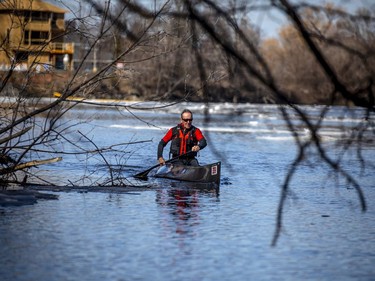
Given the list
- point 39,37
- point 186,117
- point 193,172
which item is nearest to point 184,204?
point 186,117

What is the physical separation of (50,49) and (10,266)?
647 centimetres

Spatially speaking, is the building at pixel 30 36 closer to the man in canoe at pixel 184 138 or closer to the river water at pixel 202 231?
the river water at pixel 202 231

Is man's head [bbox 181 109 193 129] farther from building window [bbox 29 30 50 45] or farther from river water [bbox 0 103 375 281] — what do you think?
building window [bbox 29 30 50 45]

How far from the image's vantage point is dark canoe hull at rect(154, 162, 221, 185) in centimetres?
1673

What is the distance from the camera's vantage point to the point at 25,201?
12797 millimetres

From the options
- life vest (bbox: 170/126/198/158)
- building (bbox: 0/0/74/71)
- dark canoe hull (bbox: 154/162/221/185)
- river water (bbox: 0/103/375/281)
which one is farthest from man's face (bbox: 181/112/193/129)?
building (bbox: 0/0/74/71)

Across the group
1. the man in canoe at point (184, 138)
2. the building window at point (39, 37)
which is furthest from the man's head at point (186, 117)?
the building window at point (39, 37)

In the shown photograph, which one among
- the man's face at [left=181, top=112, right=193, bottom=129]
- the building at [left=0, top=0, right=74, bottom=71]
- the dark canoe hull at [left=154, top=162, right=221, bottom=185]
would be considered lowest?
the dark canoe hull at [left=154, top=162, right=221, bottom=185]

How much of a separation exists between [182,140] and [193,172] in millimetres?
657

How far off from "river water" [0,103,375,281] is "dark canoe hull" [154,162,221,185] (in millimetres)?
279

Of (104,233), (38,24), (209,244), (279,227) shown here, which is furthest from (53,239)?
(38,24)

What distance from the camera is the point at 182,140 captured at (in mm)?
17016

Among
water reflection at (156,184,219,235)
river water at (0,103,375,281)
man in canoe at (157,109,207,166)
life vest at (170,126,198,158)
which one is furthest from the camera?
life vest at (170,126,198,158)

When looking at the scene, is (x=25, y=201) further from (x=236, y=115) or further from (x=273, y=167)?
(x=273, y=167)
